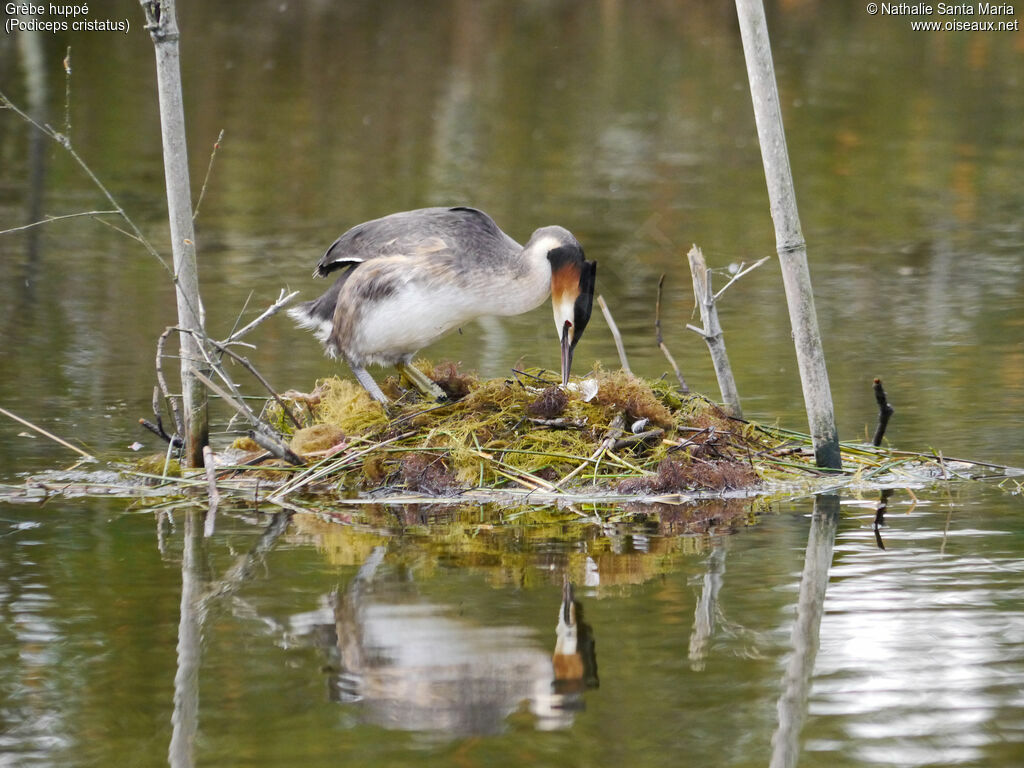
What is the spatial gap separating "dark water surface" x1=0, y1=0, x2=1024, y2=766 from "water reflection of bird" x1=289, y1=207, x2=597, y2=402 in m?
1.16

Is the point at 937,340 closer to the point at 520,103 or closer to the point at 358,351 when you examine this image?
the point at 358,351

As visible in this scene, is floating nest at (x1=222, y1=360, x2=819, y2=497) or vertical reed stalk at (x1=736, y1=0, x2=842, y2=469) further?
floating nest at (x1=222, y1=360, x2=819, y2=497)

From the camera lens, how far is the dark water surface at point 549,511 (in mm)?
5340

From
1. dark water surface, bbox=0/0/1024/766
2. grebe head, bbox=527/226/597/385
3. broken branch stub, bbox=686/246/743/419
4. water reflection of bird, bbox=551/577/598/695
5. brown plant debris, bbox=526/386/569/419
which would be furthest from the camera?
broken branch stub, bbox=686/246/743/419

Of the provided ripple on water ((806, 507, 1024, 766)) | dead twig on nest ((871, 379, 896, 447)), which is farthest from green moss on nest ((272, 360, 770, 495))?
ripple on water ((806, 507, 1024, 766))

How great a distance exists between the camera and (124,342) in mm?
13172

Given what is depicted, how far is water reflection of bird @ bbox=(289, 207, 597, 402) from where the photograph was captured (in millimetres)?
8586

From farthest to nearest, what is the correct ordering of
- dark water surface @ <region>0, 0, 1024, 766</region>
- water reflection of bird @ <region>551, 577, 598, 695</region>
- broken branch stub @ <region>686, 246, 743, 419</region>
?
broken branch stub @ <region>686, 246, 743, 419</region>, water reflection of bird @ <region>551, 577, 598, 695</region>, dark water surface @ <region>0, 0, 1024, 766</region>

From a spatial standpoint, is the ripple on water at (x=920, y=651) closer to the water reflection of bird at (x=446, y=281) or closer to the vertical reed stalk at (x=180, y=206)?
the water reflection of bird at (x=446, y=281)

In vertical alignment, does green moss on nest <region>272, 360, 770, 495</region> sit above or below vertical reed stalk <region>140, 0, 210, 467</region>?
below

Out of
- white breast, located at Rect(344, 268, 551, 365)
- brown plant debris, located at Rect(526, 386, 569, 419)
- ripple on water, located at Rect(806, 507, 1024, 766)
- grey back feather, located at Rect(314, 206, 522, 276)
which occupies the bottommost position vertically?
ripple on water, located at Rect(806, 507, 1024, 766)

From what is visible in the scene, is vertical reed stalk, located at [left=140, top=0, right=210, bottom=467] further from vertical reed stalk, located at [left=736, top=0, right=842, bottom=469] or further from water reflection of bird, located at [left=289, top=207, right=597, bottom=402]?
vertical reed stalk, located at [left=736, top=0, right=842, bottom=469]

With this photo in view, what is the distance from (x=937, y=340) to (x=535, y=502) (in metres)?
5.57

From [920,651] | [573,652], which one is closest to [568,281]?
[573,652]
